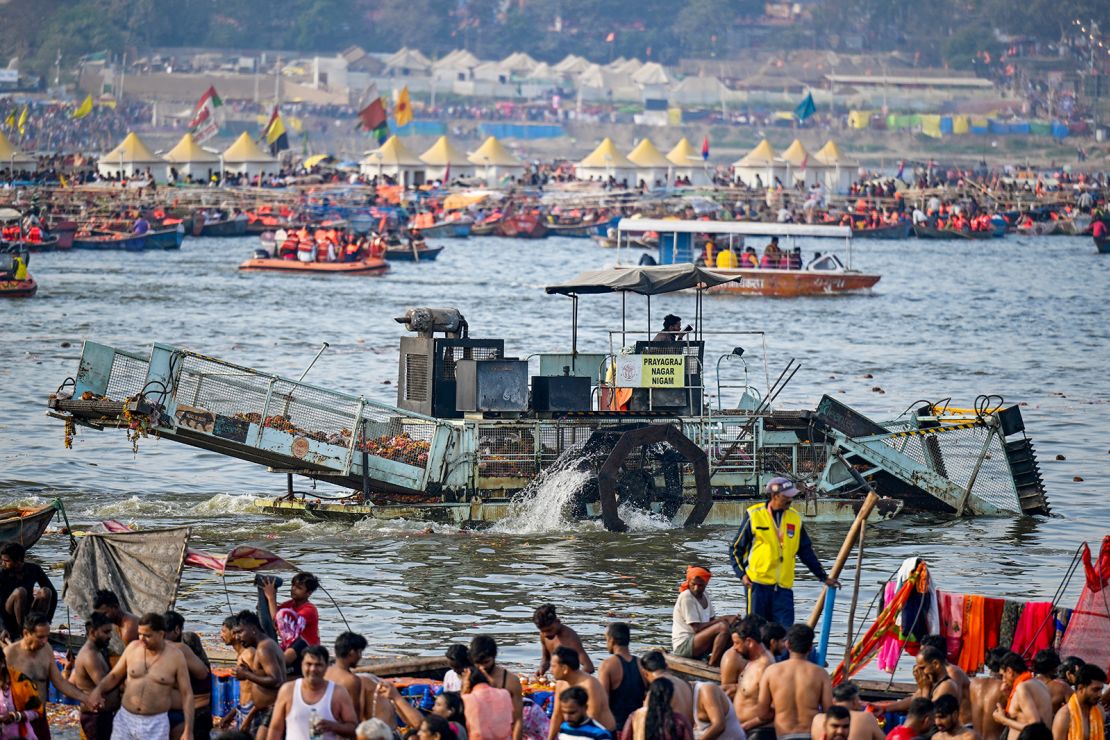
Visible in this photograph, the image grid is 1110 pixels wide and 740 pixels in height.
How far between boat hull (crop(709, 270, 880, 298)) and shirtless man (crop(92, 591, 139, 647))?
4481 centimetres

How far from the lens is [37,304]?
172 ft

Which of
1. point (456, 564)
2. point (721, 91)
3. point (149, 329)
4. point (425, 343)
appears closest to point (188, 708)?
point (456, 564)

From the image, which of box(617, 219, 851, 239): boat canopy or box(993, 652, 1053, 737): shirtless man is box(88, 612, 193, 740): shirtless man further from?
box(617, 219, 851, 239): boat canopy

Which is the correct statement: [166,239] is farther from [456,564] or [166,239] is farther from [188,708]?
[188,708]

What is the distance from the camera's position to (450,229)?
9144 cm

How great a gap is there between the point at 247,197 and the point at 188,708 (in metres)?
80.9

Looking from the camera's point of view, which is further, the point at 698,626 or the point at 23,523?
the point at 23,523

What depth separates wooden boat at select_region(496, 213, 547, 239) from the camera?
93.4 metres

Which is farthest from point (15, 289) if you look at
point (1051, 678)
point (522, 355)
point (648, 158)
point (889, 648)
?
point (648, 158)

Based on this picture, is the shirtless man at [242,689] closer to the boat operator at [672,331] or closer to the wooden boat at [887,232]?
the boat operator at [672,331]

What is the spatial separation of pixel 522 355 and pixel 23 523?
97.2 ft

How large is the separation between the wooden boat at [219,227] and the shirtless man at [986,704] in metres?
76.3

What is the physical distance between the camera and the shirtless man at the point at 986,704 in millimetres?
12016

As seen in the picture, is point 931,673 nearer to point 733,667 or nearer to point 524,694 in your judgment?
point 733,667
